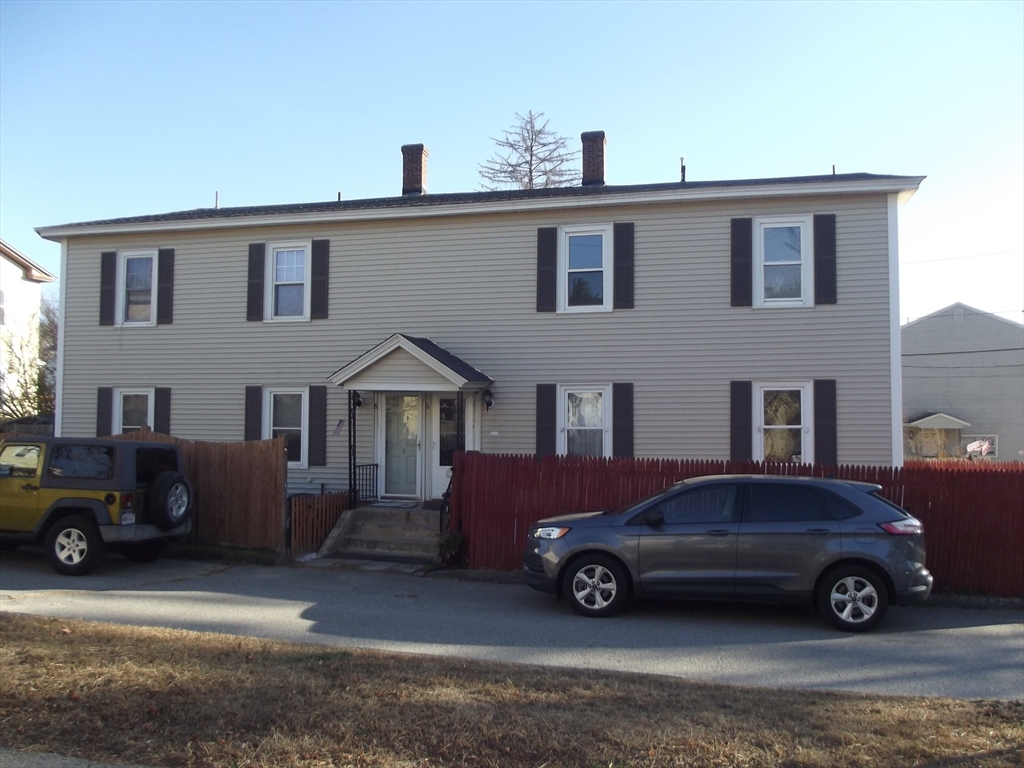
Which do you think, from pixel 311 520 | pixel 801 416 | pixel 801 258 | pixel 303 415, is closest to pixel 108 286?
pixel 303 415

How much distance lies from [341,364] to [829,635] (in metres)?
10.3

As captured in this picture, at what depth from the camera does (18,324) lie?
3039 centimetres

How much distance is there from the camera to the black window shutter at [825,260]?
14406 millimetres

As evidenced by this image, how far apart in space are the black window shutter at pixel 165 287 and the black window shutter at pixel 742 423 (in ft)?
36.2

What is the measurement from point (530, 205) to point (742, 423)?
5308 millimetres

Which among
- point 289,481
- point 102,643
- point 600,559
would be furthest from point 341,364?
point 102,643

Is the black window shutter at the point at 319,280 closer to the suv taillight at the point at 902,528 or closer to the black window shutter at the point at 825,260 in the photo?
Answer: the black window shutter at the point at 825,260

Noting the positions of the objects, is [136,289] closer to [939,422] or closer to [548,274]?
[548,274]

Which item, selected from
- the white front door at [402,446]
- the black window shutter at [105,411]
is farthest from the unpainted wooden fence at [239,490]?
the black window shutter at [105,411]

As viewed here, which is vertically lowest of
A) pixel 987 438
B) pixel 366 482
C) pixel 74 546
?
pixel 74 546

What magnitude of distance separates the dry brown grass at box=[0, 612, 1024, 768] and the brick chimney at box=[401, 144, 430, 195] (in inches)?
533

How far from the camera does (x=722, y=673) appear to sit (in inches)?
290

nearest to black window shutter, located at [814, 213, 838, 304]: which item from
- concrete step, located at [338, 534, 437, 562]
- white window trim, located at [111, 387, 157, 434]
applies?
concrete step, located at [338, 534, 437, 562]

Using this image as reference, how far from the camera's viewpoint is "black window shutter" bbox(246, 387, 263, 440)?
1677 cm
